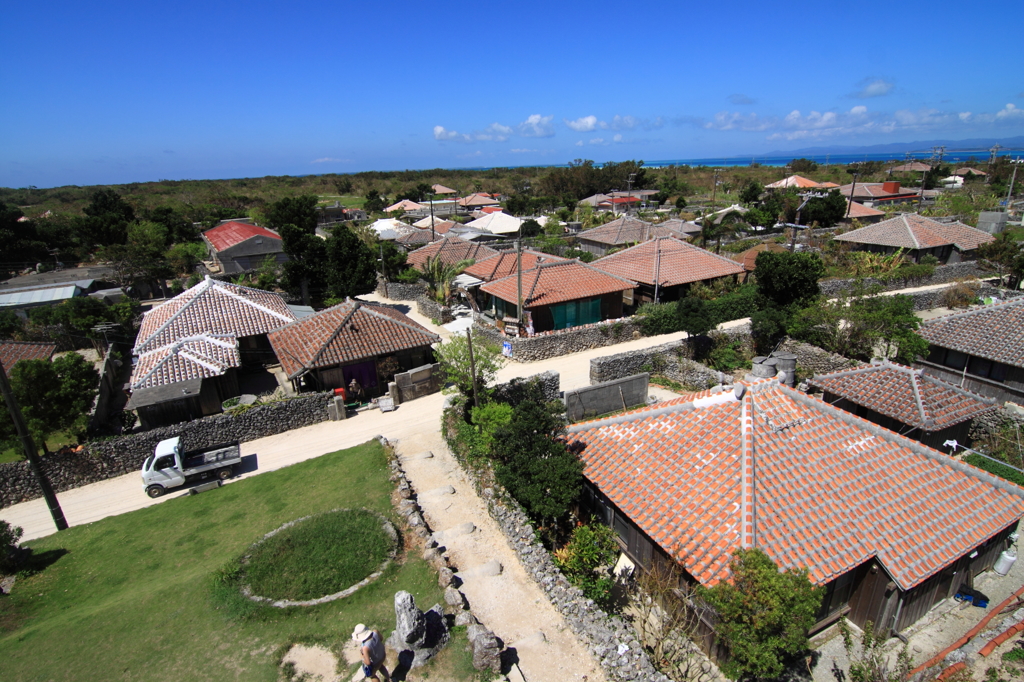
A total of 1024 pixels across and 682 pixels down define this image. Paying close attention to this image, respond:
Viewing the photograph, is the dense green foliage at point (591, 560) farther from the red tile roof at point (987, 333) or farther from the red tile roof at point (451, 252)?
the red tile roof at point (451, 252)

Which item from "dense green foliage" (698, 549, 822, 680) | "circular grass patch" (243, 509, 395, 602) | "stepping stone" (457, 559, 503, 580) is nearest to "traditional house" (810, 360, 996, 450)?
"dense green foliage" (698, 549, 822, 680)

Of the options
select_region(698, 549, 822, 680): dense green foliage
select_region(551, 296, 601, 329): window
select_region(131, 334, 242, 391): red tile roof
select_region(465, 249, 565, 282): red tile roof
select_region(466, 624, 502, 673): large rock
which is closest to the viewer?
select_region(698, 549, 822, 680): dense green foliage

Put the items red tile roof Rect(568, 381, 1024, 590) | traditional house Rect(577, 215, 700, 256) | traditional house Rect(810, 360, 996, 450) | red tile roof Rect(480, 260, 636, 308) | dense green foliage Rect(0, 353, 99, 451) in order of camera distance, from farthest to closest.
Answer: traditional house Rect(577, 215, 700, 256) → red tile roof Rect(480, 260, 636, 308) → dense green foliage Rect(0, 353, 99, 451) → traditional house Rect(810, 360, 996, 450) → red tile roof Rect(568, 381, 1024, 590)

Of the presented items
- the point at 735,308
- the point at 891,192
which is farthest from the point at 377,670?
the point at 891,192

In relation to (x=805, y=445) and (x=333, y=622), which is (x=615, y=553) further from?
(x=333, y=622)

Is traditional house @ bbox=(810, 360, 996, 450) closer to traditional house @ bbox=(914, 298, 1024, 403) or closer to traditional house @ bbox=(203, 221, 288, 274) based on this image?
traditional house @ bbox=(914, 298, 1024, 403)

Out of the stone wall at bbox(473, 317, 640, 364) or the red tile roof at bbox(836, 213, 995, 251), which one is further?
the red tile roof at bbox(836, 213, 995, 251)
